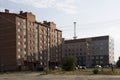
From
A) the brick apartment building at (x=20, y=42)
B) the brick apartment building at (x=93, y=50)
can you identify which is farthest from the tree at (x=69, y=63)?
the brick apartment building at (x=93, y=50)

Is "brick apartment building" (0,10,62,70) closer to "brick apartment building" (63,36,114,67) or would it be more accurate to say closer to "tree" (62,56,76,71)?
"tree" (62,56,76,71)

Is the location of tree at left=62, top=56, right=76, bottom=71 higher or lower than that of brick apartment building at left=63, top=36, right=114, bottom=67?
lower

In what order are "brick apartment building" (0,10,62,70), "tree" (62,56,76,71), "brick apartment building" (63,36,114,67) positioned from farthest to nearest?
"brick apartment building" (63,36,114,67)
"brick apartment building" (0,10,62,70)
"tree" (62,56,76,71)

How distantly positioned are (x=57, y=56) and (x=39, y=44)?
16304 mm

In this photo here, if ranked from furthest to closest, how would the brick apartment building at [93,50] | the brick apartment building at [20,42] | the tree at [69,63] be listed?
the brick apartment building at [93,50] → the brick apartment building at [20,42] → the tree at [69,63]

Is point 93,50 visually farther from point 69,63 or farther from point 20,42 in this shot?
point 69,63

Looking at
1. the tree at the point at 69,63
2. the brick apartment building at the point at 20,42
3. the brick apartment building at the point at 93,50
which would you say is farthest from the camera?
Answer: the brick apartment building at the point at 93,50

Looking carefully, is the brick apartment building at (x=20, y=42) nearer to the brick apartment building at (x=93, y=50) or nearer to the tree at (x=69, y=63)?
the tree at (x=69, y=63)

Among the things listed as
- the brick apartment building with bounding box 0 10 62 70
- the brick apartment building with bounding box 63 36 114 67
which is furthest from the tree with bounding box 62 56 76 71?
the brick apartment building with bounding box 63 36 114 67

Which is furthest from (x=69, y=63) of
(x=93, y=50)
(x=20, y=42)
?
(x=93, y=50)

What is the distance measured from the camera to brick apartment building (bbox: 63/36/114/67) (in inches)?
6275

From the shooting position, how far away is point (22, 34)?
103 m

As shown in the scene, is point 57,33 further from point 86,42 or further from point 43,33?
point 86,42

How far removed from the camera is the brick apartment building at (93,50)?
15938 cm
